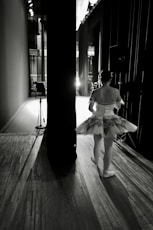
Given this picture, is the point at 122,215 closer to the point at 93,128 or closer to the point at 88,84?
the point at 93,128

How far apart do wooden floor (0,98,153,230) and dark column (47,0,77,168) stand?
29 centimetres

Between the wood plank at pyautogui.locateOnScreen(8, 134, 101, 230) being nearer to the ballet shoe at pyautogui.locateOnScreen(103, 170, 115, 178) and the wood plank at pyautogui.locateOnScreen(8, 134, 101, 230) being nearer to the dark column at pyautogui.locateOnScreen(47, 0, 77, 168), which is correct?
the ballet shoe at pyautogui.locateOnScreen(103, 170, 115, 178)

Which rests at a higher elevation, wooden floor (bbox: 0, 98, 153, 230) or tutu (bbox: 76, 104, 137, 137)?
tutu (bbox: 76, 104, 137, 137)

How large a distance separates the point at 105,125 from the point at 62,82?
3.31ft

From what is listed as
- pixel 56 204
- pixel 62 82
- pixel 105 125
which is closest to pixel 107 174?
pixel 105 125

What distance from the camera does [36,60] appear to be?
13859mm

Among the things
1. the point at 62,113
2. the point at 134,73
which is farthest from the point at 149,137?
the point at 62,113

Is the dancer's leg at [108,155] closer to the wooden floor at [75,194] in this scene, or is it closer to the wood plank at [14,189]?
the wooden floor at [75,194]

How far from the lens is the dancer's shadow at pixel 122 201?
6.82 feet

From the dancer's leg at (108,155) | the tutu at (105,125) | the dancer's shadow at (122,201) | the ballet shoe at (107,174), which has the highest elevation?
the tutu at (105,125)

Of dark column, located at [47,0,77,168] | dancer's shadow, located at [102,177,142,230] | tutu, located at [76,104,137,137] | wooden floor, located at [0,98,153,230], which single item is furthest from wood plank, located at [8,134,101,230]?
tutu, located at [76,104,137,137]

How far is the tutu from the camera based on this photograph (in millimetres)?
2766

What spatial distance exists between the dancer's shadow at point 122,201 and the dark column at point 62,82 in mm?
833

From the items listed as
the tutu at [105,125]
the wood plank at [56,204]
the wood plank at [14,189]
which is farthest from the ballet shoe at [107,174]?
the wood plank at [14,189]
